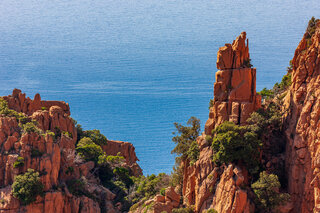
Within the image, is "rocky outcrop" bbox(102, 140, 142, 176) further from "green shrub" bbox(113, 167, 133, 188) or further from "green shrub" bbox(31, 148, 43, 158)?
"green shrub" bbox(31, 148, 43, 158)

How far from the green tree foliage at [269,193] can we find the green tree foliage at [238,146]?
2.21 metres

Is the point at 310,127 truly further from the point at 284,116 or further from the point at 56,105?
the point at 56,105

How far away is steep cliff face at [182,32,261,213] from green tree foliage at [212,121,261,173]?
1.01 meters

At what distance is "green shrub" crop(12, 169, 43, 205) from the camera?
58.3 metres

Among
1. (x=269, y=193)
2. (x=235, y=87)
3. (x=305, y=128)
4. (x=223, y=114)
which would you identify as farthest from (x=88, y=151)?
(x=305, y=128)

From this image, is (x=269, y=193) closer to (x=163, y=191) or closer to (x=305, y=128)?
(x=305, y=128)

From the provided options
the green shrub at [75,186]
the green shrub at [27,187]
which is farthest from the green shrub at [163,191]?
the green shrub at [27,187]

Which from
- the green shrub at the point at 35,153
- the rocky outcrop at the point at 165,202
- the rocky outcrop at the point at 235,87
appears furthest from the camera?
the green shrub at the point at 35,153

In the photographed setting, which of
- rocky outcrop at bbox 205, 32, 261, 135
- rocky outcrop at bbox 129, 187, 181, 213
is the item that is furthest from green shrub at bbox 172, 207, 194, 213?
rocky outcrop at bbox 205, 32, 261, 135

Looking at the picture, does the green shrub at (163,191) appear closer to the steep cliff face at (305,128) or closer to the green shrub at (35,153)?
the steep cliff face at (305,128)

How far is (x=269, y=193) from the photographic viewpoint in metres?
50.0

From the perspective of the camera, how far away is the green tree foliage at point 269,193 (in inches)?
1965

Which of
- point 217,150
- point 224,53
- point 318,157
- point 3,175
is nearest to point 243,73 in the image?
point 224,53

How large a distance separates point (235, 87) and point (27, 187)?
2611cm
